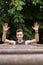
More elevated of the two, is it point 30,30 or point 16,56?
point 16,56

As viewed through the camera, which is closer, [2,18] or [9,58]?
[9,58]

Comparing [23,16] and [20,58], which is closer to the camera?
[20,58]

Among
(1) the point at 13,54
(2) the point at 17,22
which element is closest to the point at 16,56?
(1) the point at 13,54

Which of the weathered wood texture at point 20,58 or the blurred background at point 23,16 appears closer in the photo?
the weathered wood texture at point 20,58

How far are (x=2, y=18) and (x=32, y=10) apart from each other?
76 cm

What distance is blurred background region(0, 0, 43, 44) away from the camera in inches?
225

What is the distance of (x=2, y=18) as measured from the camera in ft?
19.4

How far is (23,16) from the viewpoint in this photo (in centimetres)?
593

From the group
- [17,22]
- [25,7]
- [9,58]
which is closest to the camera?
[9,58]

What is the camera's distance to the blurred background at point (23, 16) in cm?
571

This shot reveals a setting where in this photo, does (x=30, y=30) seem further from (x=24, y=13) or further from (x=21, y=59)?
(x=21, y=59)

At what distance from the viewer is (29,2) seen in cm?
608

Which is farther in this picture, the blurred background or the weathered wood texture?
the blurred background

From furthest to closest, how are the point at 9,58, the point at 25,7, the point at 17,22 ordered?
the point at 25,7 < the point at 17,22 < the point at 9,58
